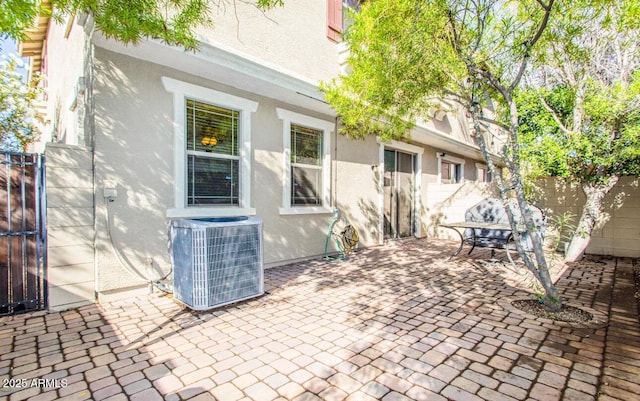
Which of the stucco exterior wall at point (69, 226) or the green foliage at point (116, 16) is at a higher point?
the green foliage at point (116, 16)

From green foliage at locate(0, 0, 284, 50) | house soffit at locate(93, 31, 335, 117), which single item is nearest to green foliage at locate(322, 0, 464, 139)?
house soffit at locate(93, 31, 335, 117)

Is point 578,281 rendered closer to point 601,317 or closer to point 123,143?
point 601,317

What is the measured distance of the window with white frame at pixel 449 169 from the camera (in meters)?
10.7

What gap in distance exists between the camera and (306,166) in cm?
645

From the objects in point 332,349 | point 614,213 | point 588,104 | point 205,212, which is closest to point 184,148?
point 205,212

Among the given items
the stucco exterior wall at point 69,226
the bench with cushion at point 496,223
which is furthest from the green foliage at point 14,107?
the bench with cushion at point 496,223

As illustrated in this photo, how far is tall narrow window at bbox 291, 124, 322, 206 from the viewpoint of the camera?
6.24m

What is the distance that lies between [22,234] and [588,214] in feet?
30.0

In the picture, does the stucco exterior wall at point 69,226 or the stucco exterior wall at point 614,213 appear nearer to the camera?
the stucco exterior wall at point 69,226

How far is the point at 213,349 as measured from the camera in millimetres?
2734

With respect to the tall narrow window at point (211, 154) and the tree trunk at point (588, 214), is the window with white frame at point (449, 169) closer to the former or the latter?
the tree trunk at point (588, 214)

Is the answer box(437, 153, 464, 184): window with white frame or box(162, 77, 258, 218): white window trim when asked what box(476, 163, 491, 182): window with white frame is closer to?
box(437, 153, 464, 184): window with white frame

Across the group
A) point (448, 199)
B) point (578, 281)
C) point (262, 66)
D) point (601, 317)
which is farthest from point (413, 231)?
point (262, 66)

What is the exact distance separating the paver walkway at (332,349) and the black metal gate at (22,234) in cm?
26
